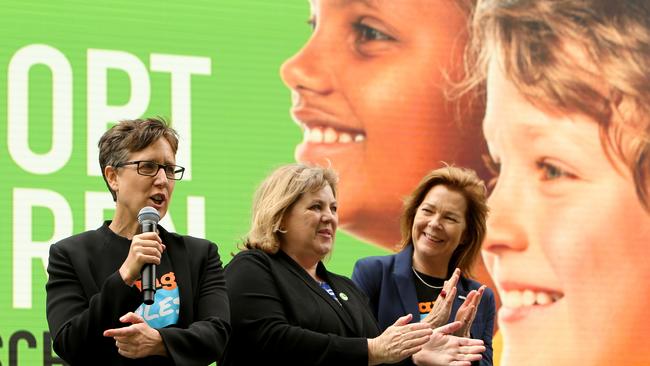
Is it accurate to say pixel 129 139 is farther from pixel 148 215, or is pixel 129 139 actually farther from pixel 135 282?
pixel 135 282

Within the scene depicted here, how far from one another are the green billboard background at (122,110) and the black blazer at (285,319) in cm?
184

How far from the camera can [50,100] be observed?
473 cm

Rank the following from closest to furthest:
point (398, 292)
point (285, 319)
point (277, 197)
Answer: point (285, 319) → point (277, 197) → point (398, 292)

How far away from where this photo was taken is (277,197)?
301 centimetres

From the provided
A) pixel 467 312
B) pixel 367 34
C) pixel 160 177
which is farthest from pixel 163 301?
pixel 367 34

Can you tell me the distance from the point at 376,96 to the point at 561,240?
1137 millimetres

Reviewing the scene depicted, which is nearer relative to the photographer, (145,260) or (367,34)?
(145,260)

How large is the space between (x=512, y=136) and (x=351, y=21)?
0.97m

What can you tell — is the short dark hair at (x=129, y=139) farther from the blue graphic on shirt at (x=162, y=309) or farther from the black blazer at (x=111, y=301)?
the blue graphic on shirt at (x=162, y=309)

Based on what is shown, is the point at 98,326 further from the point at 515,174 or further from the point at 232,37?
the point at 515,174

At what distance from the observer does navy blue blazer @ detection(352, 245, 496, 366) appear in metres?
3.37

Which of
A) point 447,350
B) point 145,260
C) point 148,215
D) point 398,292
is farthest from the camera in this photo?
point 398,292

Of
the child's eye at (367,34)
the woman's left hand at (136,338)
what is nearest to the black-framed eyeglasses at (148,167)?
the woman's left hand at (136,338)

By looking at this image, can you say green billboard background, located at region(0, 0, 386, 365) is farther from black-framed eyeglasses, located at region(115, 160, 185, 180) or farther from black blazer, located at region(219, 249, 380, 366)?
black-framed eyeglasses, located at region(115, 160, 185, 180)
